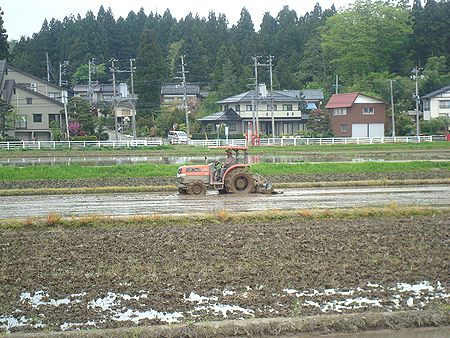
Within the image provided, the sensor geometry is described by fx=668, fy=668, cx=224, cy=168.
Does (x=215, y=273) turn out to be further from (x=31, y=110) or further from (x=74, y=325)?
(x=31, y=110)

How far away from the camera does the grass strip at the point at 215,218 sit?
16.6 m

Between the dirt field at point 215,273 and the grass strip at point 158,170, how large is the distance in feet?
48.4

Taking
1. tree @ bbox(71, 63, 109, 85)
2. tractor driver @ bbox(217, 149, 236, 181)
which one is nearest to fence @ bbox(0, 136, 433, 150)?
tractor driver @ bbox(217, 149, 236, 181)

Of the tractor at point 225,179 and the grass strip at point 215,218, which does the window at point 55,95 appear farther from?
the grass strip at point 215,218

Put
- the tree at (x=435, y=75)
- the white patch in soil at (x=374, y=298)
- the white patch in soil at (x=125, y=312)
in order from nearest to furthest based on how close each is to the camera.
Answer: the white patch in soil at (x=125, y=312), the white patch in soil at (x=374, y=298), the tree at (x=435, y=75)

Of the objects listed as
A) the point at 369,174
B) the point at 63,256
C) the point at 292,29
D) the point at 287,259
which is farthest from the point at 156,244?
the point at 292,29

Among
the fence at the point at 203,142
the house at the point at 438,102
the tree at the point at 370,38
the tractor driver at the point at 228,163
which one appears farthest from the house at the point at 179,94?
the tractor driver at the point at 228,163

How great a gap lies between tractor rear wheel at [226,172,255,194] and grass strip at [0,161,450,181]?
683cm

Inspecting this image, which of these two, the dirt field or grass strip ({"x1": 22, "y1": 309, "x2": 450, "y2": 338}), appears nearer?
grass strip ({"x1": 22, "y1": 309, "x2": 450, "y2": 338})

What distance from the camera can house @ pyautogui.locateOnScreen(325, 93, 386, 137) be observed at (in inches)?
2854

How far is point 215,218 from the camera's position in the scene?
16.9 m

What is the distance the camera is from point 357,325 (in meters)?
8.54

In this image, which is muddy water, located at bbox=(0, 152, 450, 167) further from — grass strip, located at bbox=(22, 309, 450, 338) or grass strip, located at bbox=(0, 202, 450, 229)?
grass strip, located at bbox=(22, 309, 450, 338)

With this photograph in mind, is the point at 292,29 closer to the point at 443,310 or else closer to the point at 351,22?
the point at 351,22
